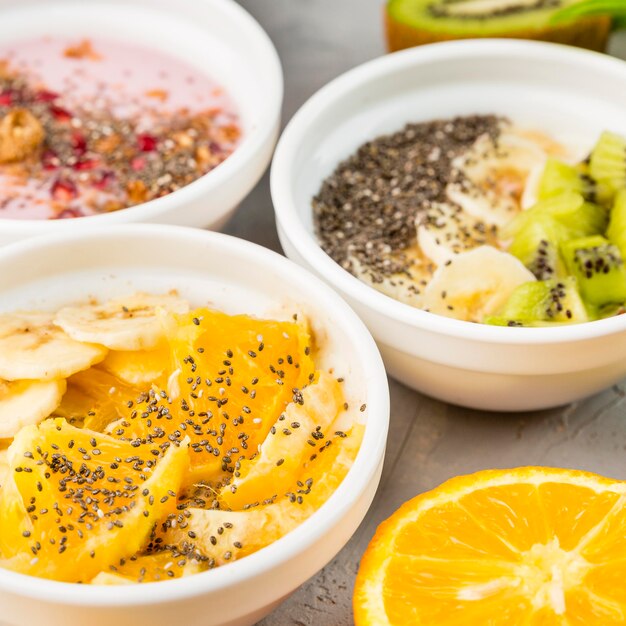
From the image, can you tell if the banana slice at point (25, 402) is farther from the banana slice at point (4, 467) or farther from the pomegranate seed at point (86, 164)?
the pomegranate seed at point (86, 164)

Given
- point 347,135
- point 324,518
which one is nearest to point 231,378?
point 324,518

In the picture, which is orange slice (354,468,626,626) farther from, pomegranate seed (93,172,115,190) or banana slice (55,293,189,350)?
pomegranate seed (93,172,115,190)

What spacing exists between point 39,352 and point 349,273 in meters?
0.65

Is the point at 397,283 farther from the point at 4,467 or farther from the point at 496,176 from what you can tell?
the point at 4,467

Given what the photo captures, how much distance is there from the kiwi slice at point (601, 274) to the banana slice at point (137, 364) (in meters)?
0.88

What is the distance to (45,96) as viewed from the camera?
8.59ft

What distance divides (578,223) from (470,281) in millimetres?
320

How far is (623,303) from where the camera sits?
2.01 m

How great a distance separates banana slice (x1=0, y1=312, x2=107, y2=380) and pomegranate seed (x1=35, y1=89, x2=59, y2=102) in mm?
964

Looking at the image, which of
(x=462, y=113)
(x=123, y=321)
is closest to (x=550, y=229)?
(x=462, y=113)

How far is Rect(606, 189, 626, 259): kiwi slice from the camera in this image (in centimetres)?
208

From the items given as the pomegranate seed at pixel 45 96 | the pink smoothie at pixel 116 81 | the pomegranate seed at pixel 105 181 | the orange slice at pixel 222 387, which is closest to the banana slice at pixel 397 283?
the orange slice at pixel 222 387

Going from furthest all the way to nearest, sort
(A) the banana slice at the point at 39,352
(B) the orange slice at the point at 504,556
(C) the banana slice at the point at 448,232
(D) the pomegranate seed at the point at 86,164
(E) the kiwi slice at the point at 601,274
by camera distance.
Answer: (D) the pomegranate seed at the point at 86,164 < (C) the banana slice at the point at 448,232 < (E) the kiwi slice at the point at 601,274 < (A) the banana slice at the point at 39,352 < (B) the orange slice at the point at 504,556

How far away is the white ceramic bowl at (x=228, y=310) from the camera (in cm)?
136
